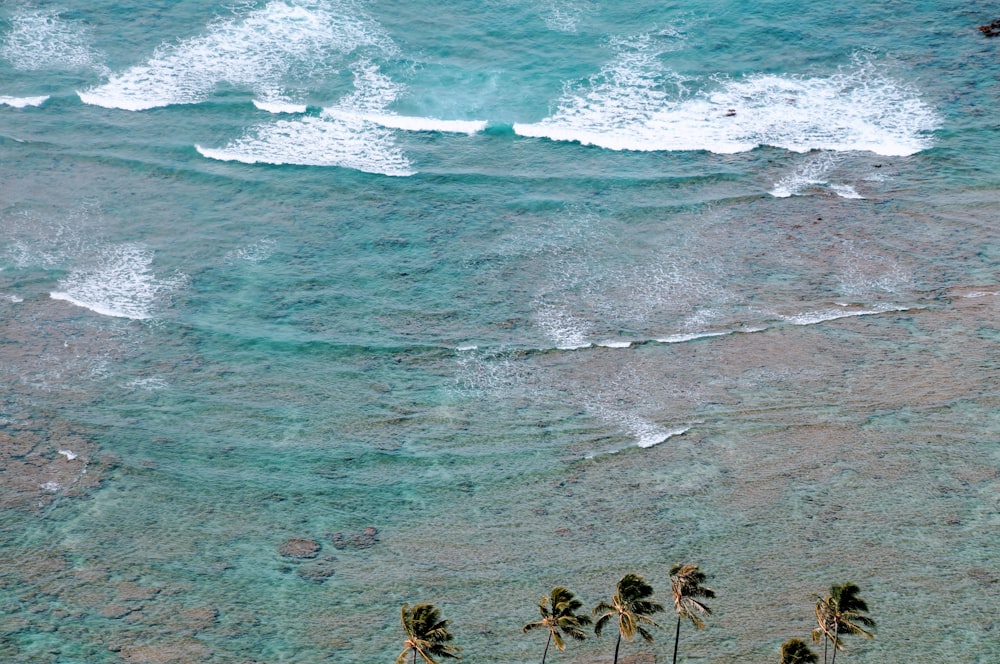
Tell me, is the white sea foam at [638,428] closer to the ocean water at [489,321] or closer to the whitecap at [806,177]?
the ocean water at [489,321]

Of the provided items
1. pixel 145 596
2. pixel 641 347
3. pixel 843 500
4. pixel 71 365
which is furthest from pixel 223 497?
pixel 843 500

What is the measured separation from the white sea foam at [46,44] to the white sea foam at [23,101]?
2.64m

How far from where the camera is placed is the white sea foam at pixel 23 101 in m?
53.1

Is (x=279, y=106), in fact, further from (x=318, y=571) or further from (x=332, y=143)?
(x=318, y=571)

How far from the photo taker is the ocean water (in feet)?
105

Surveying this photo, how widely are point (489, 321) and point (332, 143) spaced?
14157 mm

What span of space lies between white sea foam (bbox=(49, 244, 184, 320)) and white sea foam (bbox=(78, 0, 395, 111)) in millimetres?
11640

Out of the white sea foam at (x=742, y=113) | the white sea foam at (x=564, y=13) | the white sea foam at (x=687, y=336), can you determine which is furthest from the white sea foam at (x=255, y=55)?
the white sea foam at (x=687, y=336)

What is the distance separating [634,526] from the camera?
33.4 m

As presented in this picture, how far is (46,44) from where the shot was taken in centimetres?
5678

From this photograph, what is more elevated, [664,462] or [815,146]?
[815,146]

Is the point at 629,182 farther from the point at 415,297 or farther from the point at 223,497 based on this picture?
the point at 223,497

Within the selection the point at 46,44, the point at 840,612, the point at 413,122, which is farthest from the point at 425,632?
the point at 46,44

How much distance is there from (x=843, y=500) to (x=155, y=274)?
1048 inches
